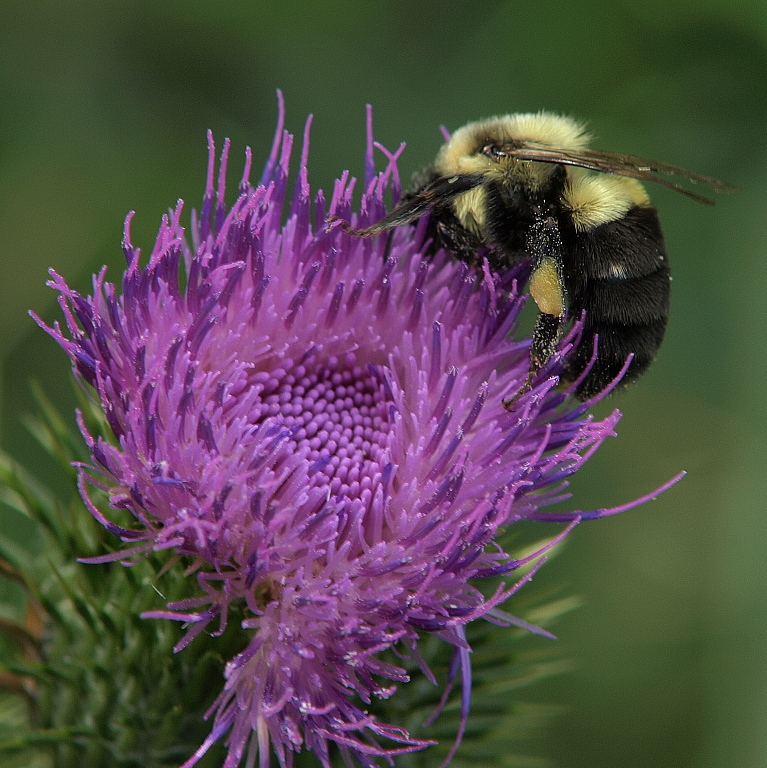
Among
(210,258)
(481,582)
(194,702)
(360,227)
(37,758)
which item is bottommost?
(37,758)

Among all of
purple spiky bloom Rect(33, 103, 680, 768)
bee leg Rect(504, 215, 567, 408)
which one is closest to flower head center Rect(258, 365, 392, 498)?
purple spiky bloom Rect(33, 103, 680, 768)

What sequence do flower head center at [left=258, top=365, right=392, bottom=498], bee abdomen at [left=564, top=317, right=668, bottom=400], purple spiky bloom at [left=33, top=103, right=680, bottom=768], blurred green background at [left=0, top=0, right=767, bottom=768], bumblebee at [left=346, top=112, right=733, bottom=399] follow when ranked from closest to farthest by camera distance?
purple spiky bloom at [left=33, top=103, right=680, bottom=768] < flower head center at [left=258, top=365, right=392, bottom=498] < bumblebee at [left=346, top=112, right=733, bottom=399] < bee abdomen at [left=564, top=317, right=668, bottom=400] < blurred green background at [left=0, top=0, right=767, bottom=768]

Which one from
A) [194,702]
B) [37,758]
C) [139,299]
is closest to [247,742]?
[194,702]

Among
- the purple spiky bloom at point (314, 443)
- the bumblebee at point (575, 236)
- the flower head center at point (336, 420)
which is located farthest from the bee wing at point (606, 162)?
the flower head center at point (336, 420)

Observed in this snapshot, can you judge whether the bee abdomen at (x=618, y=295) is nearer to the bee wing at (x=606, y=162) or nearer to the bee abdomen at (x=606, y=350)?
the bee abdomen at (x=606, y=350)

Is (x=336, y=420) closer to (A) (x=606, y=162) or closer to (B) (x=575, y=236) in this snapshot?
(B) (x=575, y=236)

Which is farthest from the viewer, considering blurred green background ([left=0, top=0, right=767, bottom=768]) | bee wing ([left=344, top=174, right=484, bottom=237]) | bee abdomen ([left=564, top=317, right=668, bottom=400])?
blurred green background ([left=0, top=0, right=767, bottom=768])

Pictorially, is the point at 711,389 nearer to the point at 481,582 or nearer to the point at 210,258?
the point at 481,582

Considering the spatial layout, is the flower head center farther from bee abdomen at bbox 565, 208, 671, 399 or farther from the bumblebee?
bee abdomen at bbox 565, 208, 671, 399
